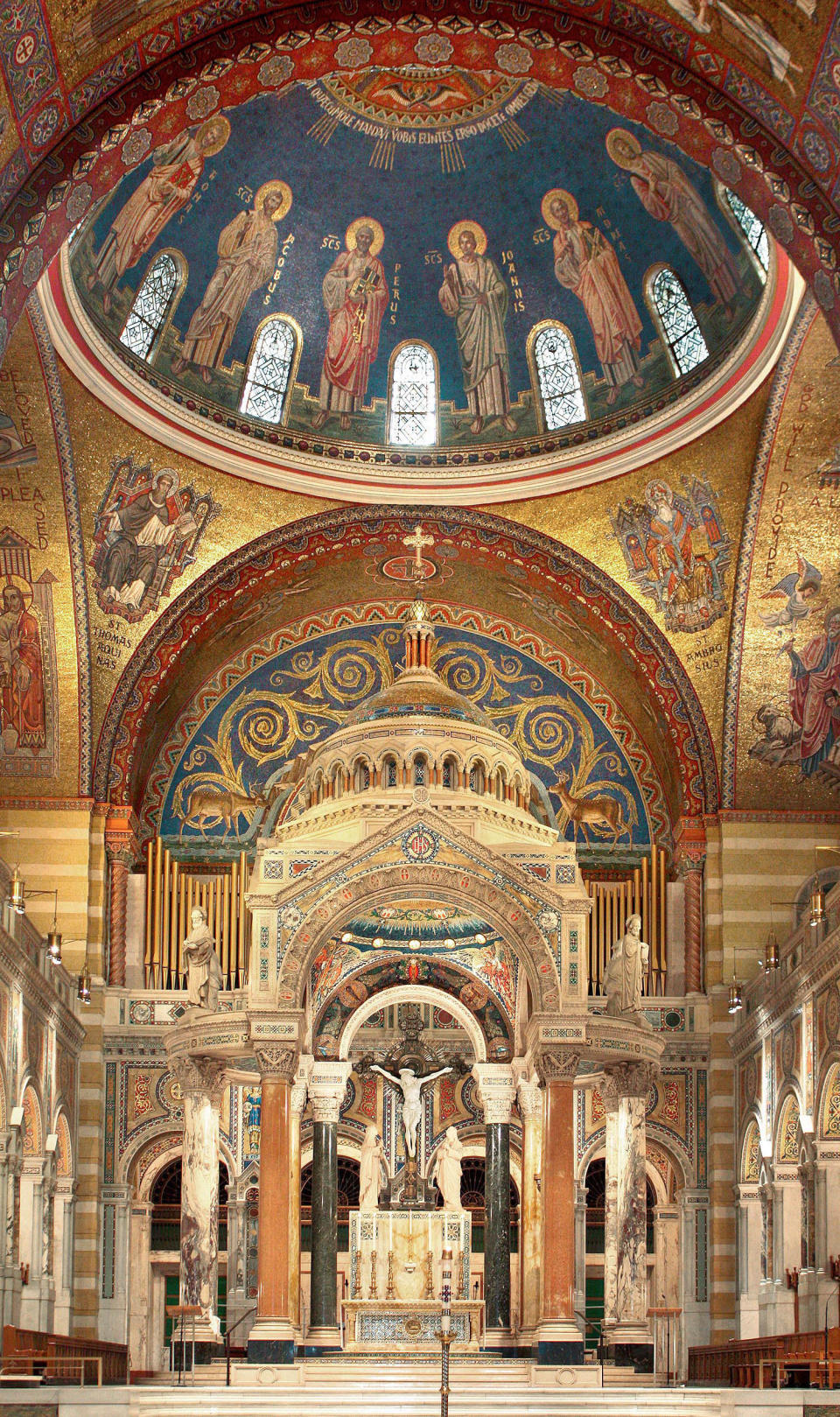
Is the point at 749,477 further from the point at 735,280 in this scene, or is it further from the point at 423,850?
the point at 423,850

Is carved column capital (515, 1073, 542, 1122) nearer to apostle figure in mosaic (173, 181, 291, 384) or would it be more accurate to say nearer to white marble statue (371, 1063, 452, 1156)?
white marble statue (371, 1063, 452, 1156)

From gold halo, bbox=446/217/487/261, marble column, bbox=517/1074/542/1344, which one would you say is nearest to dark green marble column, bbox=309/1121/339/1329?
marble column, bbox=517/1074/542/1344

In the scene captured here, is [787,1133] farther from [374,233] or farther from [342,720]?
[374,233]

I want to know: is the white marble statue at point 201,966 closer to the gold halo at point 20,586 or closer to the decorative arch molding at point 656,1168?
the gold halo at point 20,586

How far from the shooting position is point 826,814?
39.4m

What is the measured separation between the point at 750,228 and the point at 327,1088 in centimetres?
1648

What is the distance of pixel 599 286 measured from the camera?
38.4m

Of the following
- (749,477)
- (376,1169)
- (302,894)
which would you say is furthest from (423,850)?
(749,477)

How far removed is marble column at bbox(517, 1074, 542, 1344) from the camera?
34.6 meters

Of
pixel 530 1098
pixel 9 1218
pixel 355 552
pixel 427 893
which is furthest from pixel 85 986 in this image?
pixel 355 552

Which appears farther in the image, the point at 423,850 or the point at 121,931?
the point at 121,931

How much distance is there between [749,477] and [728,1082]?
455 inches

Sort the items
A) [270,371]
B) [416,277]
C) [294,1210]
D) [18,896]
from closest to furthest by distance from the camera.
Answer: [18,896] < [294,1210] < [416,277] < [270,371]

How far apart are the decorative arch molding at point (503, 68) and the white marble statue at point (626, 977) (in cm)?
1308
